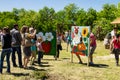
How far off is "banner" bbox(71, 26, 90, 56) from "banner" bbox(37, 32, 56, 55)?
90.8 inches

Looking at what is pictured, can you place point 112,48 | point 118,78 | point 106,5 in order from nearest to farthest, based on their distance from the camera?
1. point 118,78
2. point 112,48
3. point 106,5

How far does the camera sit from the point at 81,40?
683 inches

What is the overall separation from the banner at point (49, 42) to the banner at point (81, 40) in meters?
2.31

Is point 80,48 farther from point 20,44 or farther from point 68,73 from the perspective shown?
point 20,44

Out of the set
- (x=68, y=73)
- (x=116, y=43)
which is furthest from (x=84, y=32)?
(x=68, y=73)

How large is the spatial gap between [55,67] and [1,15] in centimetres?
11633

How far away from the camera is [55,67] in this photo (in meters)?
16.2

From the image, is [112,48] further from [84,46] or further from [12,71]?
[12,71]

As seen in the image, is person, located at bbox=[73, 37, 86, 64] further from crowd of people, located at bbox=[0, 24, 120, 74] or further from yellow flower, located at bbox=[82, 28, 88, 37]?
yellow flower, located at bbox=[82, 28, 88, 37]

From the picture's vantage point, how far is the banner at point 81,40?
17.0 metres

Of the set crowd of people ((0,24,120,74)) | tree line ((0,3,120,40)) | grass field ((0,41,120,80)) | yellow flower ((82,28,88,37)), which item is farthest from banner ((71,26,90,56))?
tree line ((0,3,120,40))

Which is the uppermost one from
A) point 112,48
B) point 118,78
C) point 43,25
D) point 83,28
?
point 43,25

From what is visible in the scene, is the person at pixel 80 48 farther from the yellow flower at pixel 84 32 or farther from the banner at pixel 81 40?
the yellow flower at pixel 84 32

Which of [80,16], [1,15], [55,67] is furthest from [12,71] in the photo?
[1,15]
